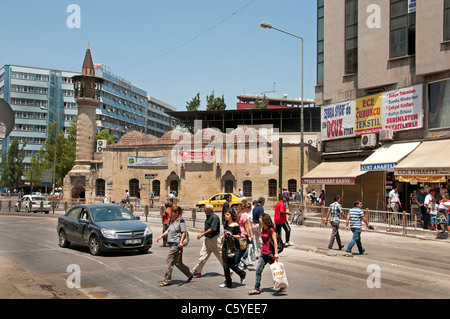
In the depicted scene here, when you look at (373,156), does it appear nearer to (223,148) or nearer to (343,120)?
(343,120)

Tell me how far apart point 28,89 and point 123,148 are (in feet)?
184

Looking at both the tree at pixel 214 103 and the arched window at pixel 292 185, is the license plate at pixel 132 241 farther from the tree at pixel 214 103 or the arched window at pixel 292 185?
the tree at pixel 214 103

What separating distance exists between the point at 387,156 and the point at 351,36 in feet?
27.5

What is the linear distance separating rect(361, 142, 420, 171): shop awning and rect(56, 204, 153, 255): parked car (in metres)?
13.8

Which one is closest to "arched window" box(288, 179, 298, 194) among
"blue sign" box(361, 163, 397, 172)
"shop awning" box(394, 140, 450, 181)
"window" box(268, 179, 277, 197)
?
"window" box(268, 179, 277, 197)

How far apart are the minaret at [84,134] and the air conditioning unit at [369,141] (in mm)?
31319

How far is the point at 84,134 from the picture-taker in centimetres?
4828

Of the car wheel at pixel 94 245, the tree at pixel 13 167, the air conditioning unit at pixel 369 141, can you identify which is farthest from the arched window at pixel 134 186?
the tree at pixel 13 167

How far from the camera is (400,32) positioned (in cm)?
2378

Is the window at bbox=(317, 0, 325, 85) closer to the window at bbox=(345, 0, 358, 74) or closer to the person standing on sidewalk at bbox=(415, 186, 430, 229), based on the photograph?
the window at bbox=(345, 0, 358, 74)

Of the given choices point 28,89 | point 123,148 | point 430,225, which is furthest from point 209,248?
point 28,89

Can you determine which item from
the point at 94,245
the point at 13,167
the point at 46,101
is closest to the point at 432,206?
the point at 94,245

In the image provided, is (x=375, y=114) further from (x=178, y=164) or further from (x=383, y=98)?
(x=178, y=164)

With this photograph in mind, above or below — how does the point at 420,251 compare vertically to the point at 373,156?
below
